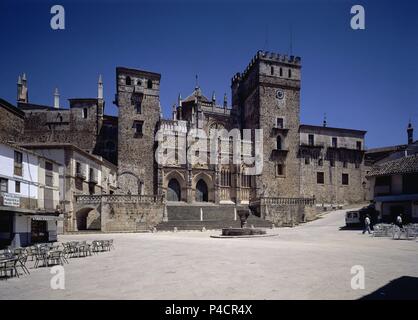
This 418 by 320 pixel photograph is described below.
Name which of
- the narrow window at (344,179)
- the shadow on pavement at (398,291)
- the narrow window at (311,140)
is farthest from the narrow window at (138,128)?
the shadow on pavement at (398,291)

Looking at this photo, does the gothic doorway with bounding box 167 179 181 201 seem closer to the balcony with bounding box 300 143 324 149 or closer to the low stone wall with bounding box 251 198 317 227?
the low stone wall with bounding box 251 198 317 227

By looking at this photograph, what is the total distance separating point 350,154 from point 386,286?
1742 inches

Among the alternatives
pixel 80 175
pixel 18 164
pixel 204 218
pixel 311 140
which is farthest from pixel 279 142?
pixel 18 164

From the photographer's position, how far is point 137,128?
135 ft

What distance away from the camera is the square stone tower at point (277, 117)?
146ft

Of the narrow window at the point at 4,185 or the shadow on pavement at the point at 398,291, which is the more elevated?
the narrow window at the point at 4,185

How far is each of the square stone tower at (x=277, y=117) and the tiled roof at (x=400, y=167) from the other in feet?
49.5

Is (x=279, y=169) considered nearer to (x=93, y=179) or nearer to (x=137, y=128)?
(x=137, y=128)

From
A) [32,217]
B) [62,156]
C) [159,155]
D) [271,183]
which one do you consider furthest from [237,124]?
[32,217]

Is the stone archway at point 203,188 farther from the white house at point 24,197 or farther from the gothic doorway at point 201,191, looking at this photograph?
the white house at point 24,197

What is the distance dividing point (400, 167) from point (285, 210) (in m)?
12.9

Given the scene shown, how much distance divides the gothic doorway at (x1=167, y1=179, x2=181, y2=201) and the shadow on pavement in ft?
112

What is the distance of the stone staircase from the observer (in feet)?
103

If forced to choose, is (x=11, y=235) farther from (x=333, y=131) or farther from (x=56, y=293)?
(x=333, y=131)
